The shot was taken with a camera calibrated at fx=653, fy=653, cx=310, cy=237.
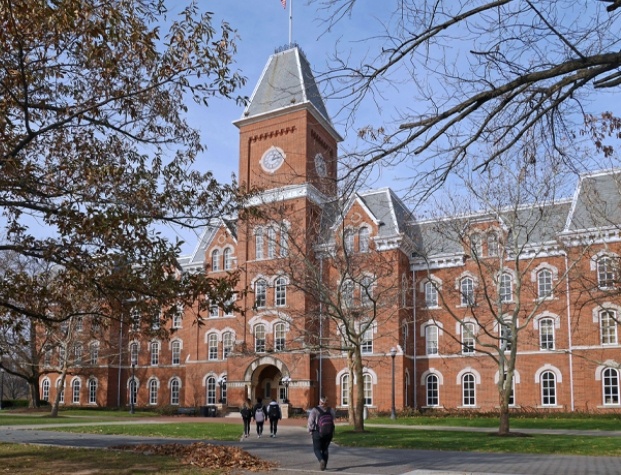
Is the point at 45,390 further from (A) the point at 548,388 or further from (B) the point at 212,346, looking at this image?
(A) the point at 548,388

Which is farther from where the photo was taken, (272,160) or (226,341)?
(226,341)

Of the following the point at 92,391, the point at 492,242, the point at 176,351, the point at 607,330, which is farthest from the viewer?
the point at 92,391

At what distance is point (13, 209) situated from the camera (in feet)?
44.6

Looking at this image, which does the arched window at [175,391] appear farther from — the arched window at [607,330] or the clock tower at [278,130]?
the arched window at [607,330]

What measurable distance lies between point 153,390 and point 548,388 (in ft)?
105

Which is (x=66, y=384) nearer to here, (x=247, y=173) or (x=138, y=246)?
(x=247, y=173)

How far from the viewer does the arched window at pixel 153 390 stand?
179 ft

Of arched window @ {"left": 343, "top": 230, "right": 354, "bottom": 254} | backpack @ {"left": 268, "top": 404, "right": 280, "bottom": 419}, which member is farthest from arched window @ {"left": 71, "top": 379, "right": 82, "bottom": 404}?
backpack @ {"left": 268, "top": 404, "right": 280, "bottom": 419}

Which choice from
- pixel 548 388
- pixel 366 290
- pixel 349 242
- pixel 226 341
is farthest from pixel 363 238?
pixel 366 290

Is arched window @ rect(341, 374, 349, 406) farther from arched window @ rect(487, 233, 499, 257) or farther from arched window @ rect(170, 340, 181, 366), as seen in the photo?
arched window @ rect(170, 340, 181, 366)

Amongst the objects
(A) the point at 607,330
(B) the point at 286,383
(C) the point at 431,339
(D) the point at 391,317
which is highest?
(D) the point at 391,317

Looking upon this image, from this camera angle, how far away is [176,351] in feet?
178

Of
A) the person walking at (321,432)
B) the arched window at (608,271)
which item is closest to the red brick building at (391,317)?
the arched window at (608,271)

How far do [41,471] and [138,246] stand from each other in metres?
5.19
